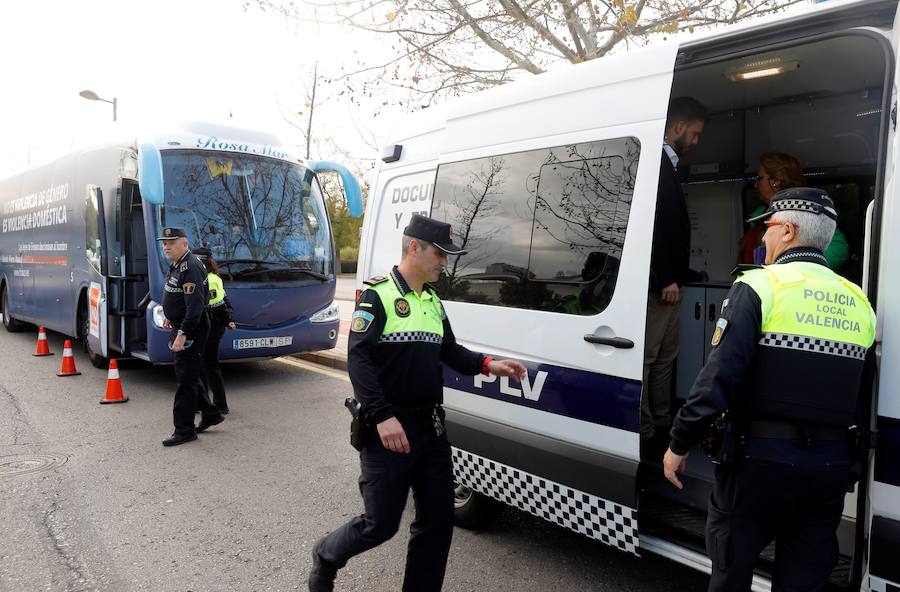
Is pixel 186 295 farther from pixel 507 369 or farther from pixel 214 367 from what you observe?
pixel 507 369

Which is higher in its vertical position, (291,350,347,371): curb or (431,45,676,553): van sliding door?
(431,45,676,553): van sliding door

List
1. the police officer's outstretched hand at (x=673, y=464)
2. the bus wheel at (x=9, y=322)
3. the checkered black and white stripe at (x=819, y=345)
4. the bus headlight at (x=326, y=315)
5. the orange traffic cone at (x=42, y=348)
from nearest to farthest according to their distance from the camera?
the checkered black and white stripe at (x=819, y=345), the police officer's outstretched hand at (x=673, y=464), the bus headlight at (x=326, y=315), the orange traffic cone at (x=42, y=348), the bus wheel at (x=9, y=322)

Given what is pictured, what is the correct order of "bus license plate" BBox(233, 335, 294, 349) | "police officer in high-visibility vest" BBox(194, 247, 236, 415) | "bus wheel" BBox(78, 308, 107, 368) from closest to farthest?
"police officer in high-visibility vest" BBox(194, 247, 236, 415)
"bus license plate" BBox(233, 335, 294, 349)
"bus wheel" BBox(78, 308, 107, 368)

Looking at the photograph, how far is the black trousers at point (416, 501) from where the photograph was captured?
8.10ft

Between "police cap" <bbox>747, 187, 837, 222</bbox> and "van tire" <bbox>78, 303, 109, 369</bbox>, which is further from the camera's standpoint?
"van tire" <bbox>78, 303, 109, 369</bbox>

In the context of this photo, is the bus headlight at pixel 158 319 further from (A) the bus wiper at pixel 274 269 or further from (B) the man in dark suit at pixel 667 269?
(B) the man in dark suit at pixel 667 269

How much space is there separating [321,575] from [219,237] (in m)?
5.42

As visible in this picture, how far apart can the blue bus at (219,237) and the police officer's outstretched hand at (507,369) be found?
5188mm

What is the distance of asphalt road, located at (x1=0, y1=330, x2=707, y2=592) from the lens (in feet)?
10.2

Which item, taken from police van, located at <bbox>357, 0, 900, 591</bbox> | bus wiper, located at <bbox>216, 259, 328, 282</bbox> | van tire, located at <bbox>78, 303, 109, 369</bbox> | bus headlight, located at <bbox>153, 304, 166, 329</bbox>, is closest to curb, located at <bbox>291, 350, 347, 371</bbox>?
bus wiper, located at <bbox>216, 259, 328, 282</bbox>

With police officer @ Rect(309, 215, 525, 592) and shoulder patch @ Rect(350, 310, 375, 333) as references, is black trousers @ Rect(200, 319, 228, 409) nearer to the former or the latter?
police officer @ Rect(309, 215, 525, 592)

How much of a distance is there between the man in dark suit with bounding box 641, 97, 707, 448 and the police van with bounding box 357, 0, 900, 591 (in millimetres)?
263

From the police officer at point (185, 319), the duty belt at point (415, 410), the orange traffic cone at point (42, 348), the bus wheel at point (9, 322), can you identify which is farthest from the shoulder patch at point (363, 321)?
the bus wheel at point (9, 322)

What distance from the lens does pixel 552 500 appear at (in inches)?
111
